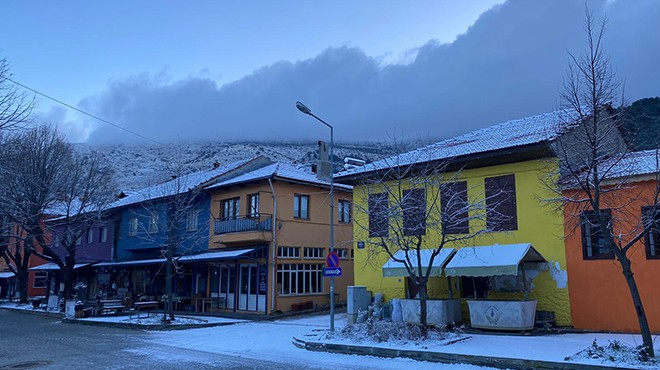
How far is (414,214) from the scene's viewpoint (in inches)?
682

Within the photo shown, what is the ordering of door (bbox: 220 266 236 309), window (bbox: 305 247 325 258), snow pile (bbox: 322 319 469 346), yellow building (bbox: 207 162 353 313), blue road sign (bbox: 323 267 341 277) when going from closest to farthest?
snow pile (bbox: 322 319 469 346) → blue road sign (bbox: 323 267 341 277) → yellow building (bbox: 207 162 353 313) → door (bbox: 220 266 236 309) → window (bbox: 305 247 325 258)

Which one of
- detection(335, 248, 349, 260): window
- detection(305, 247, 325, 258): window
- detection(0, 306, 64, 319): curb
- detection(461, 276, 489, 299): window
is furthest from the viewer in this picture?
detection(335, 248, 349, 260): window

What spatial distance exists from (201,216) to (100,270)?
14.4 metres

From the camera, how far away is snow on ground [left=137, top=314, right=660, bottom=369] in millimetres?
12349

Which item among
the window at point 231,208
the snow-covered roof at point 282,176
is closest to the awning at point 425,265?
the snow-covered roof at point 282,176

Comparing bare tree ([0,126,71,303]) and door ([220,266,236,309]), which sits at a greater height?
bare tree ([0,126,71,303])

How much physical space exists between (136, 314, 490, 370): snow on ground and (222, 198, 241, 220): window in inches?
303

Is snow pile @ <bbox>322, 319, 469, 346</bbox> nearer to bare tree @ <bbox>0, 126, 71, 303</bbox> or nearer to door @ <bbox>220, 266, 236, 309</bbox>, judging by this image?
door @ <bbox>220, 266, 236, 309</bbox>

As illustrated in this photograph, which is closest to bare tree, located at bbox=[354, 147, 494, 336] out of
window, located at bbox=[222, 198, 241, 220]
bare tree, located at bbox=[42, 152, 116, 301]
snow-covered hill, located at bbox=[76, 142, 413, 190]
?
window, located at bbox=[222, 198, 241, 220]

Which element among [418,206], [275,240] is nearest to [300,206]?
[275,240]

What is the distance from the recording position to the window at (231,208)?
29167mm

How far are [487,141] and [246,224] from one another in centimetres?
1302

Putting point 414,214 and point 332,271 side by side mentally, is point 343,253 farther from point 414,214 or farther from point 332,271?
point 414,214

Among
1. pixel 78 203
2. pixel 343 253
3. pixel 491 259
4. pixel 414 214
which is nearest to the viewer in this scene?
pixel 491 259
